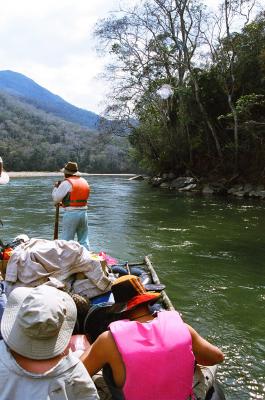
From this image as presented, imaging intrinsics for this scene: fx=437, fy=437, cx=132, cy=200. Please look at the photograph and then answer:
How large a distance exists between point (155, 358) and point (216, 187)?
20.8 metres

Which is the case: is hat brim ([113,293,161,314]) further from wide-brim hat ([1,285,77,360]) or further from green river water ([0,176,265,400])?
green river water ([0,176,265,400])

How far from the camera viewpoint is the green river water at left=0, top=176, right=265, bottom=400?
4844mm

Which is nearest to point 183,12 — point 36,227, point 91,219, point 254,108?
point 254,108

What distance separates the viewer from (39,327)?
188cm

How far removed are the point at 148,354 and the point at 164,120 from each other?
26.0 metres

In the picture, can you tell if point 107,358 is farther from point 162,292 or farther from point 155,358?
point 162,292

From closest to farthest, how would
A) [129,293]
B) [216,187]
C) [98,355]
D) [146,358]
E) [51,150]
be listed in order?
[146,358], [98,355], [129,293], [216,187], [51,150]

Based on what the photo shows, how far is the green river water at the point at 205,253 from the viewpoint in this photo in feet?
15.9

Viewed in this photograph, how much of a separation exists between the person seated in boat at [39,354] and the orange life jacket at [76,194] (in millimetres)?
4871

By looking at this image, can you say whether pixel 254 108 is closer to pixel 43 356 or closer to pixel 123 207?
pixel 123 207

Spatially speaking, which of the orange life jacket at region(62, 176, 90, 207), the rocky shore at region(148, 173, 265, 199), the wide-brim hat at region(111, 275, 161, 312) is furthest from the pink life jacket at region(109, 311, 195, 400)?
the rocky shore at region(148, 173, 265, 199)

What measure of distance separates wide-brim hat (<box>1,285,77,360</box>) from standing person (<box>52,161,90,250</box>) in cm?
490

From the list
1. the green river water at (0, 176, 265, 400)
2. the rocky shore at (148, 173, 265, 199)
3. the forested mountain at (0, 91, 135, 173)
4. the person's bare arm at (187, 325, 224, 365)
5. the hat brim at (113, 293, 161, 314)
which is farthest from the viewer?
the forested mountain at (0, 91, 135, 173)

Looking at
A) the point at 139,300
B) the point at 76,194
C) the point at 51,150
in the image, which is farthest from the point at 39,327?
the point at 51,150
